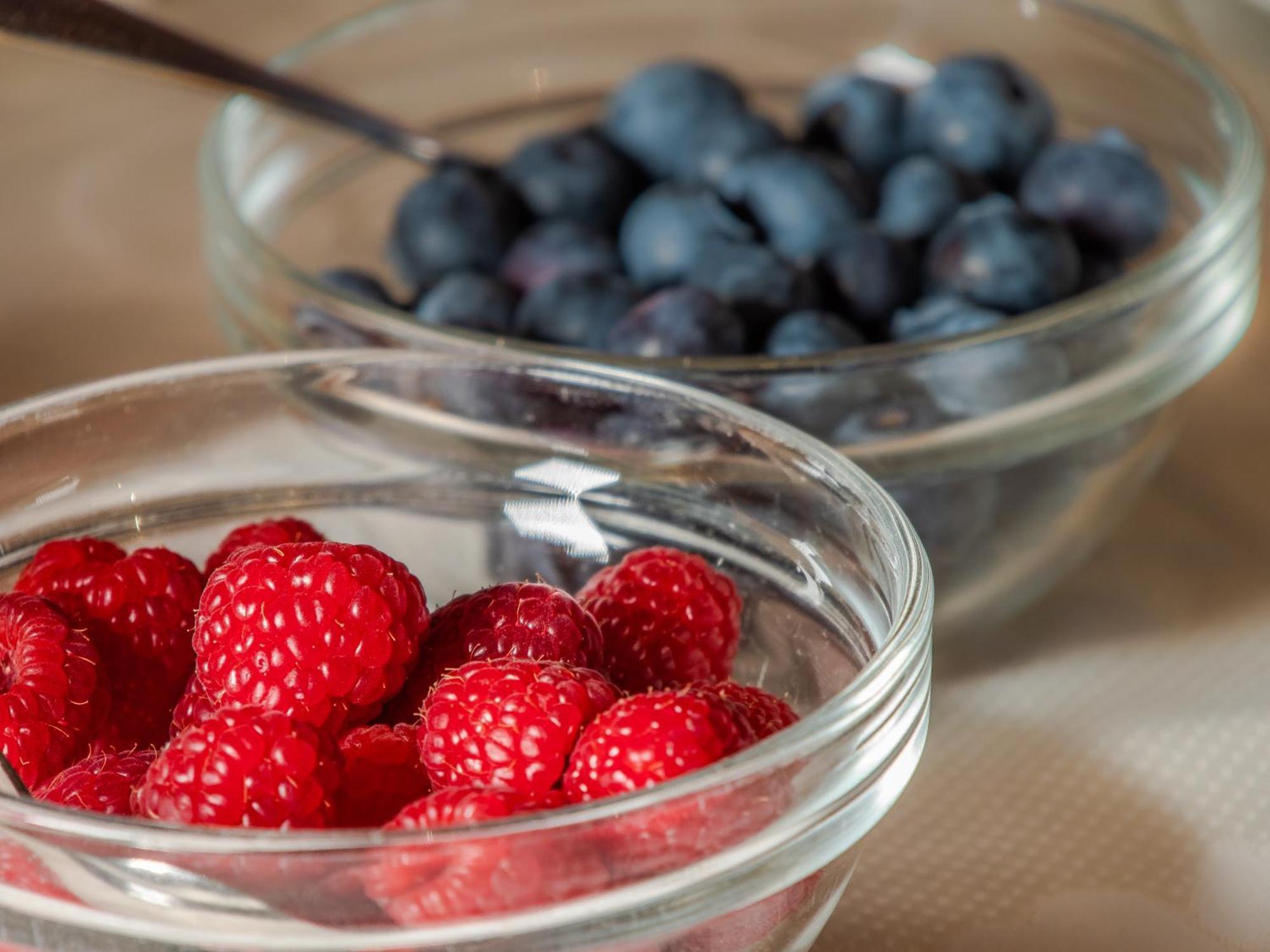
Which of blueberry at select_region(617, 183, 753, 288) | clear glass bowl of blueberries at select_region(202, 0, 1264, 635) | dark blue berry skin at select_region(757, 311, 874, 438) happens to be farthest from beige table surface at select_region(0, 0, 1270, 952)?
blueberry at select_region(617, 183, 753, 288)

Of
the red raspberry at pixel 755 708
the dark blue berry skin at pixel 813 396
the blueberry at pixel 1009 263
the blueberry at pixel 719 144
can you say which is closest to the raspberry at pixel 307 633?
the red raspberry at pixel 755 708

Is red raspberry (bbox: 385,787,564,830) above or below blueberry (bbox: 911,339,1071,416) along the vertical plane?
above

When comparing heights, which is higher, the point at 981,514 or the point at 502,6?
the point at 502,6

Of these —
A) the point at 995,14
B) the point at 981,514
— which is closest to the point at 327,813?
the point at 981,514

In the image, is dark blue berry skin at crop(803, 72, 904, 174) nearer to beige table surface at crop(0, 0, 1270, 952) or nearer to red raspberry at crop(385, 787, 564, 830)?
beige table surface at crop(0, 0, 1270, 952)

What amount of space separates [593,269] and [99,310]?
0.41 metres

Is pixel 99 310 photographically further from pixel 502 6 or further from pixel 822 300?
pixel 822 300

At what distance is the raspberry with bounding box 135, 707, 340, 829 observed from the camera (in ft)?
1.40

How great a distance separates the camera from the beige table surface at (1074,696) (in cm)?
63

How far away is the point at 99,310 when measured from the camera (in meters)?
1.10

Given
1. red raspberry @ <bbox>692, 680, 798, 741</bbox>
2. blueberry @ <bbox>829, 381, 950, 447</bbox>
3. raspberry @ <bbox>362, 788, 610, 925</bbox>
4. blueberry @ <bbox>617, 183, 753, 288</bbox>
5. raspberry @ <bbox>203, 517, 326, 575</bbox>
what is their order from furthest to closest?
blueberry @ <bbox>617, 183, 753, 288</bbox>, blueberry @ <bbox>829, 381, 950, 447</bbox>, raspberry @ <bbox>203, 517, 326, 575</bbox>, red raspberry @ <bbox>692, 680, 798, 741</bbox>, raspberry @ <bbox>362, 788, 610, 925</bbox>

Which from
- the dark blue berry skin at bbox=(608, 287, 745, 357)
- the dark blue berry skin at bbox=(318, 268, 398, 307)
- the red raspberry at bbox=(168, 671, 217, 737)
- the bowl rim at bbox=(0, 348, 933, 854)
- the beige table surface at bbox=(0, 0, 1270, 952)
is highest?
the bowl rim at bbox=(0, 348, 933, 854)

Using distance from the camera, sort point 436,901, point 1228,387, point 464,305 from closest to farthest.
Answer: point 436,901 < point 464,305 < point 1228,387

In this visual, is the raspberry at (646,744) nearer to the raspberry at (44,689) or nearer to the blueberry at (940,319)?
the raspberry at (44,689)
